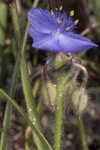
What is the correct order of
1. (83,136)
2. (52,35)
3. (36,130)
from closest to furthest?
(36,130), (52,35), (83,136)

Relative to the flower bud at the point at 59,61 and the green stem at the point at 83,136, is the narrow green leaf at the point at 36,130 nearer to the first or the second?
the flower bud at the point at 59,61

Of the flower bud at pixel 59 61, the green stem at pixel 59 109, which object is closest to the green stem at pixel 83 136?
the green stem at pixel 59 109

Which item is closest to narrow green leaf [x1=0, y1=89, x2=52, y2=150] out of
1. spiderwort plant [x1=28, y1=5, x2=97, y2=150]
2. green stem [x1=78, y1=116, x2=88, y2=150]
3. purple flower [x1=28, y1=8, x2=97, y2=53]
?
spiderwort plant [x1=28, y1=5, x2=97, y2=150]

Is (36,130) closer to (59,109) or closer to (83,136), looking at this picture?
(59,109)

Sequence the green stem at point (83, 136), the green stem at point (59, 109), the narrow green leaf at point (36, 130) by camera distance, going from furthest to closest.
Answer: the green stem at point (83, 136)
the green stem at point (59, 109)
the narrow green leaf at point (36, 130)

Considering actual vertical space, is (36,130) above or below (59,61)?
below

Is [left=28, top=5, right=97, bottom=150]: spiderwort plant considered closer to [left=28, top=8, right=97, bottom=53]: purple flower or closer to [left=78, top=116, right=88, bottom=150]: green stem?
[left=28, top=8, right=97, bottom=53]: purple flower

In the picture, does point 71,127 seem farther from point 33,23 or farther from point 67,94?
point 33,23

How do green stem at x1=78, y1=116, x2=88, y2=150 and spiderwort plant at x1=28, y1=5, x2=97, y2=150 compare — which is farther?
green stem at x1=78, y1=116, x2=88, y2=150

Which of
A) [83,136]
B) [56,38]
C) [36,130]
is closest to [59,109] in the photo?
[36,130]
